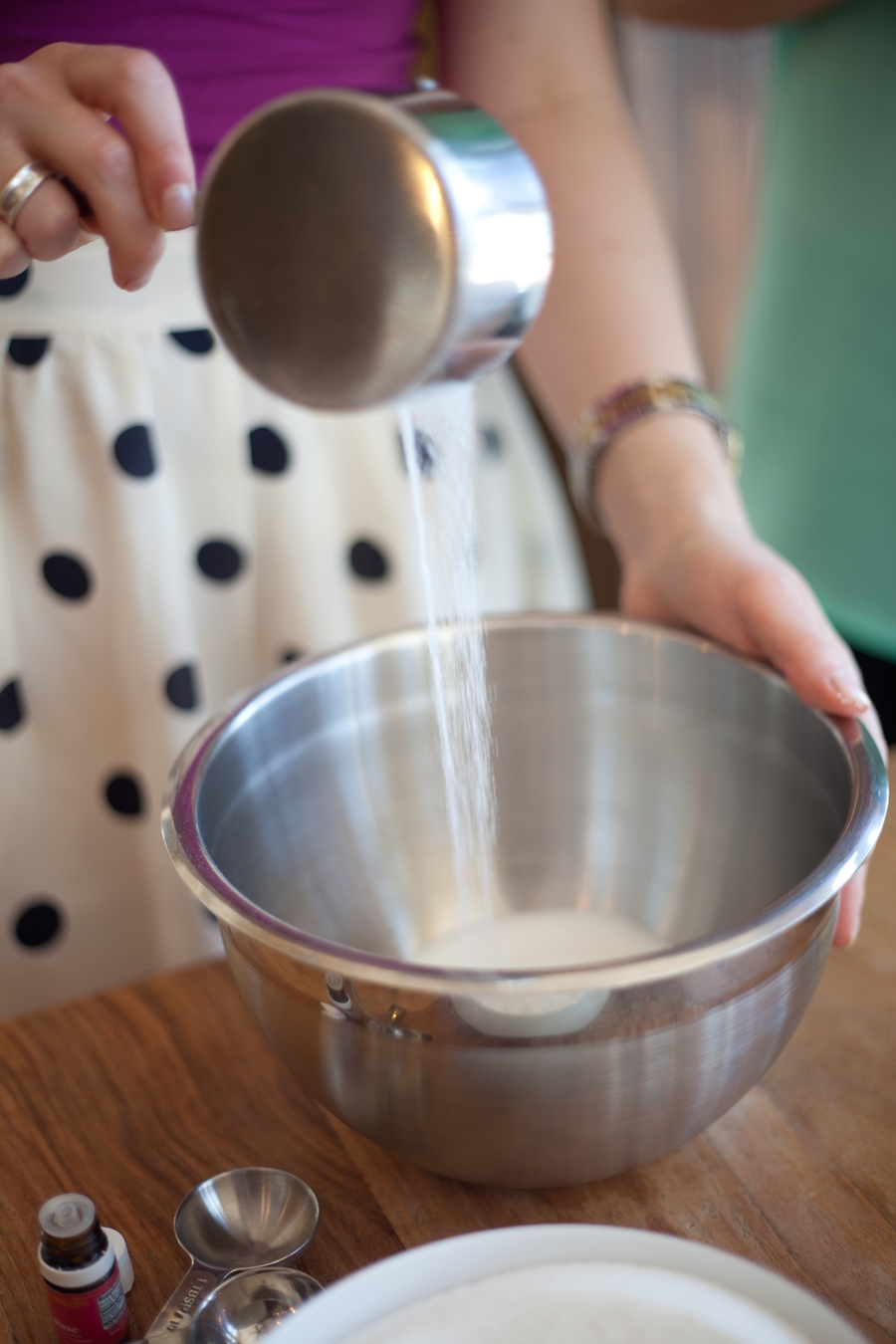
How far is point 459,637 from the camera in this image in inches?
26.8

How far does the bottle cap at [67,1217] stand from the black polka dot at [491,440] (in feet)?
2.12

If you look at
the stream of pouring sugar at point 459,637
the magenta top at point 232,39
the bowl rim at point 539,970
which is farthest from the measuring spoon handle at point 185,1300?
the magenta top at point 232,39

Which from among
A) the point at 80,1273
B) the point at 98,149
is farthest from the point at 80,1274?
the point at 98,149

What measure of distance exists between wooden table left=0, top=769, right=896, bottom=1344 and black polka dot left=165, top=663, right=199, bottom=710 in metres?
0.25

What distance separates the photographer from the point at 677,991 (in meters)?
0.40

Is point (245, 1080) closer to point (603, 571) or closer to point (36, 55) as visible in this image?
point (36, 55)

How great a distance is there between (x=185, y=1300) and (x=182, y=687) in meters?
0.46

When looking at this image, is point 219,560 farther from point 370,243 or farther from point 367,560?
point 370,243

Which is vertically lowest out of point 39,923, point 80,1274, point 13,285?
point 39,923

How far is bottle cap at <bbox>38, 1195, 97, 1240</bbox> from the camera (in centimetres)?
41

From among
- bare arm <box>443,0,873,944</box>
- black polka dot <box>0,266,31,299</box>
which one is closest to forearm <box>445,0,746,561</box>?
bare arm <box>443,0,873,944</box>

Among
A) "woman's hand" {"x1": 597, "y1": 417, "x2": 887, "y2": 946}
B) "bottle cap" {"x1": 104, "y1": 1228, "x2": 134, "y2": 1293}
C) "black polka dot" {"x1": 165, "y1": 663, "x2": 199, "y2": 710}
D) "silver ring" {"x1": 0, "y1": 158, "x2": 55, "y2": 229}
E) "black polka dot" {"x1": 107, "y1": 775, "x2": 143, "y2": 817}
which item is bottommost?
"black polka dot" {"x1": 107, "y1": 775, "x2": 143, "y2": 817}

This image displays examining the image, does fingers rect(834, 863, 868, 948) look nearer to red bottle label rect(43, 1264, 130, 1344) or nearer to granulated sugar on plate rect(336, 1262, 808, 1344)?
granulated sugar on plate rect(336, 1262, 808, 1344)

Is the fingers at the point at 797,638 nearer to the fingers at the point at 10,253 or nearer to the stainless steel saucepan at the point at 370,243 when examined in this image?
the stainless steel saucepan at the point at 370,243
